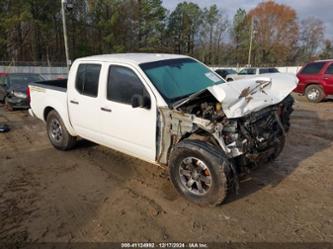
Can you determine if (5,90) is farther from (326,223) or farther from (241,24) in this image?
(241,24)

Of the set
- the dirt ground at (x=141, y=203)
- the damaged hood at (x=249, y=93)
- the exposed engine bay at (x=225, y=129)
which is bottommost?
the dirt ground at (x=141, y=203)

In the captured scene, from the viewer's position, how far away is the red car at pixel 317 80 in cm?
1178

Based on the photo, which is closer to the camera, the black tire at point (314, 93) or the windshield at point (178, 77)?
the windshield at point (178, 77)

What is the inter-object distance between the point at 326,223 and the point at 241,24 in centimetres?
6692

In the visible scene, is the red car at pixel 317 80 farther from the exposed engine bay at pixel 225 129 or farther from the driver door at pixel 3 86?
the driver door at pixel 3 86

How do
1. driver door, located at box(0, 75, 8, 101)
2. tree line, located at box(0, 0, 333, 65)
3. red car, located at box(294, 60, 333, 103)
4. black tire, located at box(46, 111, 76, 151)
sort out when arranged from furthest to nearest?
1. tree line, located at box(0, 0, 333, 65)
2. driver door, located at box(0, 75, 8, 101)
3. red car, located at box(294, 60, 333, 103)
4. black tire, located at box(46, 111, 76, 151)

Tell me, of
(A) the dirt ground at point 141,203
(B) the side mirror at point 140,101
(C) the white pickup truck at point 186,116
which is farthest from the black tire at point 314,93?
(B) the side mirror at point 140,101

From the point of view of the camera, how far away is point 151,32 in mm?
52375

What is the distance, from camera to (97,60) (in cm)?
489

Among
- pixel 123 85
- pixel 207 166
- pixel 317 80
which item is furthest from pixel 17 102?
pixel 317 80

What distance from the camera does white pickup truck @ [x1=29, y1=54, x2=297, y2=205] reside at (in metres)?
3.47

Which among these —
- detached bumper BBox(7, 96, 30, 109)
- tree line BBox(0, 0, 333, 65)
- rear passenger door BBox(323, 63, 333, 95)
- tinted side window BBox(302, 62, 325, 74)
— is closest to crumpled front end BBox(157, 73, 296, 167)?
rear passenger door BBox(323, 63, 333, 95)

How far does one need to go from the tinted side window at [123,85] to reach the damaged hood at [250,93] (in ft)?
3.92

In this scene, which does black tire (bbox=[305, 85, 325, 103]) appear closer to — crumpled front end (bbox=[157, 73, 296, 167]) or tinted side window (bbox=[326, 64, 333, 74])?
tinted side window (bbox=[326, 64, 333, 74])
